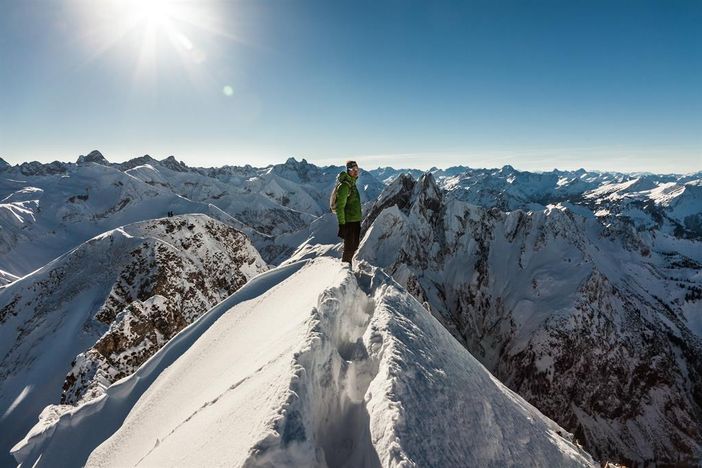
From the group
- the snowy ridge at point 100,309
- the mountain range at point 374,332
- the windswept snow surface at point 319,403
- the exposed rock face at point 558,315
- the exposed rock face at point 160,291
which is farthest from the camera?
the exposed rock face at point 558,315

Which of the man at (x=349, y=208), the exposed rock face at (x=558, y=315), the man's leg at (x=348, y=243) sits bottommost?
the exposed rock face at (x=558, y=315)

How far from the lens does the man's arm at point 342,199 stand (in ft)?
44.6

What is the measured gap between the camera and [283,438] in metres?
5.25

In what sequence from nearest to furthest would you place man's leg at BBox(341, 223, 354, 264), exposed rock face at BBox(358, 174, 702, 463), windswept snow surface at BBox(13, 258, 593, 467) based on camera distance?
windswept snow surface at BBox(13, 258, 593, 467), man's leg at BBox(341, 223, 354, 264), exposed rock face at BBox(358, 174, 702, 463)

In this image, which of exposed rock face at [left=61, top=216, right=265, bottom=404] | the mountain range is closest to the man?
the mountain range

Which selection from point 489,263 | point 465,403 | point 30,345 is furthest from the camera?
point 489,263

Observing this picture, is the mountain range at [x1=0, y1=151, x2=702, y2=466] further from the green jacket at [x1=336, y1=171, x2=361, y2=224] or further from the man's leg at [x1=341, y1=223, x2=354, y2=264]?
the green jacket at [x1=336, y1=171, x2=361, y2=224]

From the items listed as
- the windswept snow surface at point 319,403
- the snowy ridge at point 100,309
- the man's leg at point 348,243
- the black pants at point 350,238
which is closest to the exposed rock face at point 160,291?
the snowy ridge at point 100,309

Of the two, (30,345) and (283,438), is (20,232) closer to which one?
(30,345)

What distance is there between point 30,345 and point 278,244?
293 ft

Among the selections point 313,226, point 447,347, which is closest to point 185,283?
point 447,347

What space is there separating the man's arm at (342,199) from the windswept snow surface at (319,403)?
235 cm

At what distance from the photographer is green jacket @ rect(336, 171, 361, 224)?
13.6 meters

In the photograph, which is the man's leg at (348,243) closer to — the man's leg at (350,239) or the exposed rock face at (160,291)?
the man's leg at (350,239)
